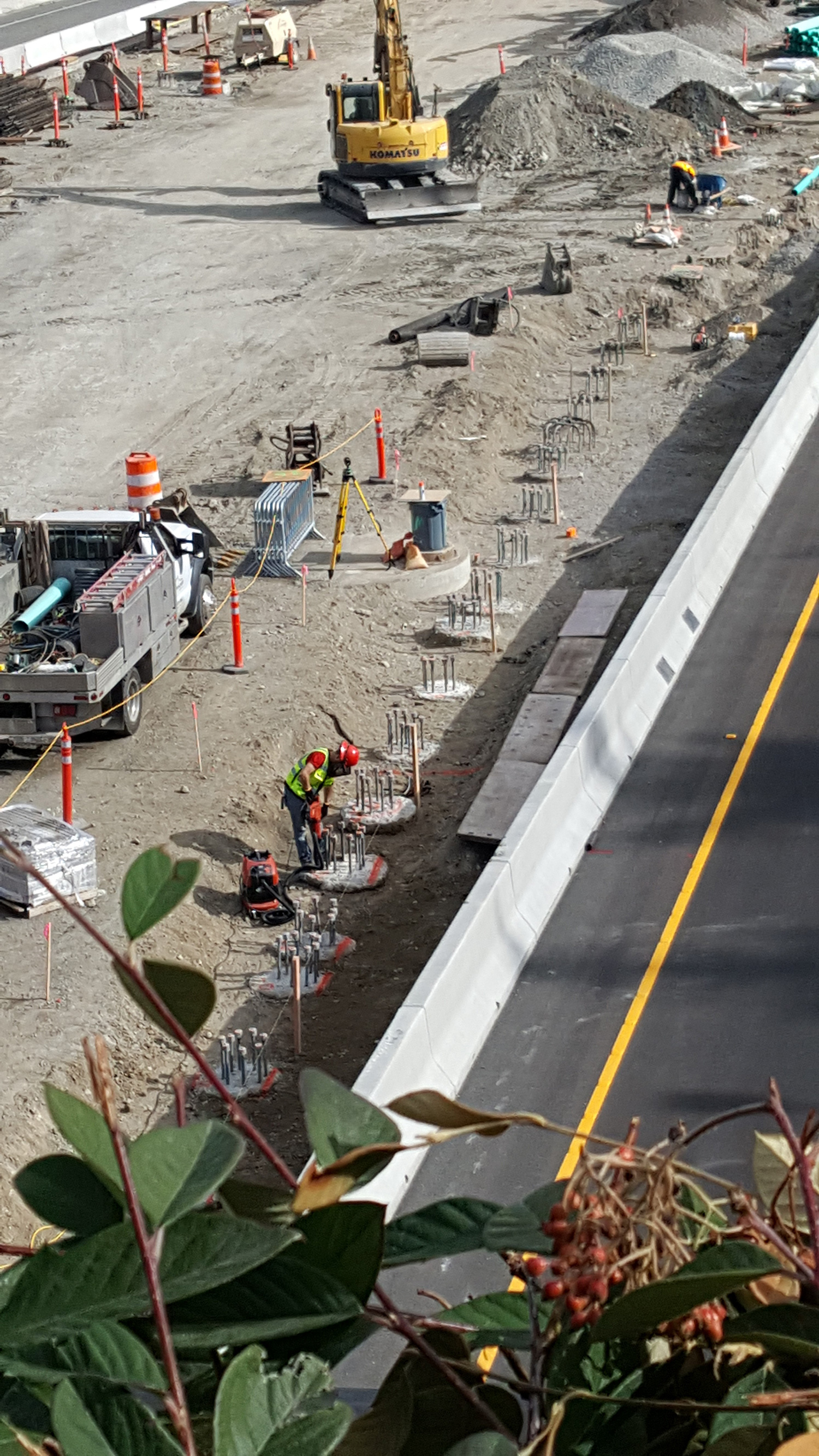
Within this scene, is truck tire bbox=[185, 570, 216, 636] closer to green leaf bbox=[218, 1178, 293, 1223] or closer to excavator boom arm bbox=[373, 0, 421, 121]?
green leaf bbox=[218, 1178, 293, 1223]

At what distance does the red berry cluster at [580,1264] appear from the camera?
1902 mm

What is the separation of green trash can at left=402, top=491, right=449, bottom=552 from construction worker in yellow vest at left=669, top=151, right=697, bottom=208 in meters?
22.0

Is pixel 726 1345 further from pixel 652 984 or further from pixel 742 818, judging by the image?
pixel 742 818

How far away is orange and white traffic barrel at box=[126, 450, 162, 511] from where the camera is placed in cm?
2483

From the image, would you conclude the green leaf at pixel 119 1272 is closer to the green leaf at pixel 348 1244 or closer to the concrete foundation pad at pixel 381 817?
the green leaf at pixel 348 1244

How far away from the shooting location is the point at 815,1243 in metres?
1.97

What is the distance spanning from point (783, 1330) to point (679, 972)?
479 inches

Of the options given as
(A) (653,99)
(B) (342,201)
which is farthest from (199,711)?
(A) (653,99)

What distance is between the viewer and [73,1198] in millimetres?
1948

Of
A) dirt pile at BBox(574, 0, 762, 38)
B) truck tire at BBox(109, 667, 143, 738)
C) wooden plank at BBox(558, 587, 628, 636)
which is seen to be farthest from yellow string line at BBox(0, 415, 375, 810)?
dirt pile at BBox(574, 0, 762, 38)

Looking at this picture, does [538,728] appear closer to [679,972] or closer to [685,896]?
[685,896]

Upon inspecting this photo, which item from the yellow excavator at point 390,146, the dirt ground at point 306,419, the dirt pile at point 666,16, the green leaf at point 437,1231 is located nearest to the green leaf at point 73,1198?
the green leaf at point 437,1231

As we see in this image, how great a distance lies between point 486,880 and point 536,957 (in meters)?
0.84

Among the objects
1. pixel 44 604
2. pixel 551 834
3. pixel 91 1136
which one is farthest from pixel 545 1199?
pixel 44 604
